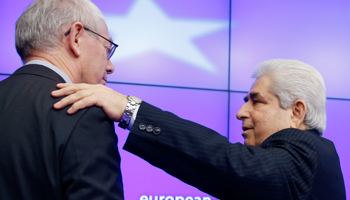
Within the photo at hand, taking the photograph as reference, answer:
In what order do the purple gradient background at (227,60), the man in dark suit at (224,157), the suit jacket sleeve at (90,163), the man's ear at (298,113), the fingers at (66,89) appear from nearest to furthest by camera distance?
the suit jacket sleeve at (90,163) → the fingers at (66,89) → the man in dark suit at (224,157) → the man's ear at (298,113) → the purple gradient background at (227,60)

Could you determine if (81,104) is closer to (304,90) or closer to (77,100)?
(77,100)

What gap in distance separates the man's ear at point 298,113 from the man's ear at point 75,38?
100 centimetres

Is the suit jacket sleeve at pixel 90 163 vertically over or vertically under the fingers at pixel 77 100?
under

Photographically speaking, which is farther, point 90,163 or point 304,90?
point 304,90

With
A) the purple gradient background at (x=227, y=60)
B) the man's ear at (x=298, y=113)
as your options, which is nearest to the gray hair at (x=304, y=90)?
the man's ear at (x=298, y=113)

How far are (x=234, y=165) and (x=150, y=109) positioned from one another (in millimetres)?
356

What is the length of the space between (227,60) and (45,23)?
2.10 metres

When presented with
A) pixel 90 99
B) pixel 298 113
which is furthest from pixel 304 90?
pixel 90 99

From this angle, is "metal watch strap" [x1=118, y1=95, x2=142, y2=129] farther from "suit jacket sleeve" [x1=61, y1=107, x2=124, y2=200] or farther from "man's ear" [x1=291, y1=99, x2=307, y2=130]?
"man's ear" [x1=291, y1=99, x2=307, y2=130]

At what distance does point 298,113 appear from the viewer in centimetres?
143

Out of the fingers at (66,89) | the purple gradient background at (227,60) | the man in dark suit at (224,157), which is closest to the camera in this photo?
the fingers at (66,89)

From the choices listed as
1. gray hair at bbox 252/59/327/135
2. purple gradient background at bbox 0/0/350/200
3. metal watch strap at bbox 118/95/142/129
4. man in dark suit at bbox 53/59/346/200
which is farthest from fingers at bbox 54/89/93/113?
purple gradient background at bbox 0/0/350/200

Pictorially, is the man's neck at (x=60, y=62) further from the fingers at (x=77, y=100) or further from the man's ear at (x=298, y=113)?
the man's ear at (x=298, y=113)

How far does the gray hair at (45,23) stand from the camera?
3.46ft
